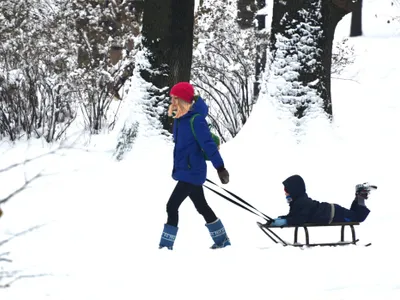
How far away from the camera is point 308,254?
576 cm

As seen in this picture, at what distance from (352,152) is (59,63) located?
22.0 ft

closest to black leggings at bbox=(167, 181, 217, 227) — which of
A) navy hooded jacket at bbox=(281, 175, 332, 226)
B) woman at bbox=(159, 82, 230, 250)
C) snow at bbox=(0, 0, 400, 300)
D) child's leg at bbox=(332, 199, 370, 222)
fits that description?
woman at bbox=(159, 82, 230, 250)

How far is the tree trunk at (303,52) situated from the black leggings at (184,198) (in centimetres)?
341

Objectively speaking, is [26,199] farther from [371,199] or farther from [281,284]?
[281,284]

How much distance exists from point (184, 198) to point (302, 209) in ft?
3.14

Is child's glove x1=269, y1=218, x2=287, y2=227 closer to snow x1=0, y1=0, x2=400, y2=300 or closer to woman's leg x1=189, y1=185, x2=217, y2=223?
snow x1=0, y1=0, x2=400, y2=300

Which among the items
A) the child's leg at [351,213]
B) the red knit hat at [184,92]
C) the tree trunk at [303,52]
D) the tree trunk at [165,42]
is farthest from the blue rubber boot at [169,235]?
the tree trunk at [165,42]

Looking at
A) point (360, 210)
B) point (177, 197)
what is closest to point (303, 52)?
point (360, 210)

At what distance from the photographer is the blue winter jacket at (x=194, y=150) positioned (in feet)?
19.4

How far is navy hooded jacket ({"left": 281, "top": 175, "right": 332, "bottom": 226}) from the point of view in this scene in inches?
236

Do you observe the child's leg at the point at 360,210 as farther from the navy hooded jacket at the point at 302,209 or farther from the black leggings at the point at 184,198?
the black leggings at the point at 184,198

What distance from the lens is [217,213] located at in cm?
821

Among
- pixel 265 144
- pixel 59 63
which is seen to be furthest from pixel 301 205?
pixel 59 63

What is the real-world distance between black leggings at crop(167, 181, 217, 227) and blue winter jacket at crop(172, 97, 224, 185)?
6 centimetres
